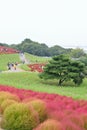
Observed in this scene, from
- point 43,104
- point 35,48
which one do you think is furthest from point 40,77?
point 35,48

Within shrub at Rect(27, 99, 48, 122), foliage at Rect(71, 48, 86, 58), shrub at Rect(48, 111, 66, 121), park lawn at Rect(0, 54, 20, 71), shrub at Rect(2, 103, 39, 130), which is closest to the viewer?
shrub at Rect(2, 103, 39, 130)

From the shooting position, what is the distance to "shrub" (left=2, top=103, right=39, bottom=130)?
38.7 ft

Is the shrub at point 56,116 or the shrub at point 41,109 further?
the shrub at point 41,109

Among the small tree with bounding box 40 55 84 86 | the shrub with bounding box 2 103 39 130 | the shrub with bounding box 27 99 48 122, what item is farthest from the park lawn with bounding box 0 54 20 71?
the shrub with bounding box 2 103 39 130

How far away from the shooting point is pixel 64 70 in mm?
44375

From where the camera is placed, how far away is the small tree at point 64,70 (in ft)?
146

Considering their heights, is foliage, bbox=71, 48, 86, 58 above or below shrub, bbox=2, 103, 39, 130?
above

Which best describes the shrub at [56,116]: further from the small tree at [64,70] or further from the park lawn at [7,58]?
the park lawn at [7,58]

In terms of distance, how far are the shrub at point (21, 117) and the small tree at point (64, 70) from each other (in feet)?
105

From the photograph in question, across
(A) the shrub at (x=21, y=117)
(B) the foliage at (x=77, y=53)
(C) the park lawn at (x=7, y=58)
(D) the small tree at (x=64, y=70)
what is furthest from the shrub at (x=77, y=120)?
(B) the foliage at (x=77, y=53)

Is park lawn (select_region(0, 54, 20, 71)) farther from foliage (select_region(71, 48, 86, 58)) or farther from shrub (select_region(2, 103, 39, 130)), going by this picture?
shrub (select_region(2, 103, 39, 130))

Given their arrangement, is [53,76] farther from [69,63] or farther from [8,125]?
[8,125]

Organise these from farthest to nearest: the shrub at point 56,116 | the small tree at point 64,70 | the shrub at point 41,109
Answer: the small tree at point 64,70
the shrub at point 41,109
the shrub at point 56,116

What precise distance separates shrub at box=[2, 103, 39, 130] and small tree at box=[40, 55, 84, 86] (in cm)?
3208
